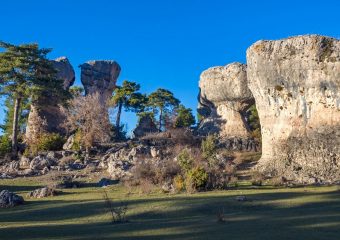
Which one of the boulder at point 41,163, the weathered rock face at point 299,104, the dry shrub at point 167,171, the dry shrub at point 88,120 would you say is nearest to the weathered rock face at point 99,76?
the dry shrub at point 88,120

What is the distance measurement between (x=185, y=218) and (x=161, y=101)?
151ft

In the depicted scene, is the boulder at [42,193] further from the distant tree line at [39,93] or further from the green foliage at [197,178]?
the distant tree line at [39,93]

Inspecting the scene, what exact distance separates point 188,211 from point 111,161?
2060 centimetres

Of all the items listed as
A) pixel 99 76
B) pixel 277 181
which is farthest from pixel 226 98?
pixel 277 181

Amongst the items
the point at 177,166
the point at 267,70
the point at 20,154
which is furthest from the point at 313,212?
the point at 20,154

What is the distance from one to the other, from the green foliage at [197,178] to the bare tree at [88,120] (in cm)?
2053

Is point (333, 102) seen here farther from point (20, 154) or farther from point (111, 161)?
point (20, 154)

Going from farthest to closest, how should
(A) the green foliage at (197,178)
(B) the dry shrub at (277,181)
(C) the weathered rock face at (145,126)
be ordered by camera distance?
(C) the weathered rock face at (145,126)
(B) the dry shrub at (277,181)
(A) the green foliage at (197,178)

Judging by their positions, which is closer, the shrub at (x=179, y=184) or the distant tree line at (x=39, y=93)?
the shrub at (x=179, y=184)

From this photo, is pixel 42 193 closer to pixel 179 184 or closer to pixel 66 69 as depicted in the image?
pixel 179 184

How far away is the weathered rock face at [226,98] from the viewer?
157 feet

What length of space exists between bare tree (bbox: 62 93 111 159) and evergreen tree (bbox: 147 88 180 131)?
13053mm

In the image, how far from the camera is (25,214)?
60.5 feet

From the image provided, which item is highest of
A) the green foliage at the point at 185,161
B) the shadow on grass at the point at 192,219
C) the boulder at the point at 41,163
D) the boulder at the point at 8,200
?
the boulder at the point at 41,163
